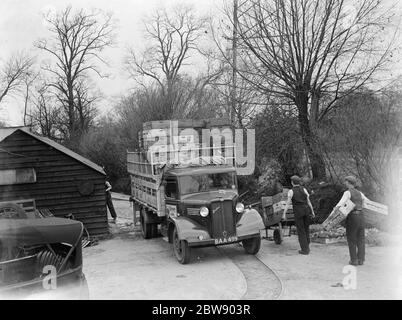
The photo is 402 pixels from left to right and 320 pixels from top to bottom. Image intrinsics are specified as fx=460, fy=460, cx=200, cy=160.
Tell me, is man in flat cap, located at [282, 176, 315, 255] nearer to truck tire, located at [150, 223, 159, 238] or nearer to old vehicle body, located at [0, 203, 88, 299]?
truck tire, located at [150, 223, 159, 238]

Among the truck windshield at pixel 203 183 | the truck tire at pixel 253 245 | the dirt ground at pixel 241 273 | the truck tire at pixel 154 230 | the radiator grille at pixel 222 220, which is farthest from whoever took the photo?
the truck tire at pixel 154 230

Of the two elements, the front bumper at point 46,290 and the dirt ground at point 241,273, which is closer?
the front bumper at point 46,290

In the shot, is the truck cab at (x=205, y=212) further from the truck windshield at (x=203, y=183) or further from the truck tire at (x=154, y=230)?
the truck tire at (x=154, y=230)

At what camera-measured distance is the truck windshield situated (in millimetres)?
9781

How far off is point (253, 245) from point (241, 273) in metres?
1.56

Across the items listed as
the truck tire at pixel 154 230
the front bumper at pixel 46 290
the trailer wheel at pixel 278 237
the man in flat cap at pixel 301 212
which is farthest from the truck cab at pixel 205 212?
the front bumper at pixel 46 290

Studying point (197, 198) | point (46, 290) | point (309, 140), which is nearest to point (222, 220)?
point (197, 198)

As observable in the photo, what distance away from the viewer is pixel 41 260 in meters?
4.17

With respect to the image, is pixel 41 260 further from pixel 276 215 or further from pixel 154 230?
pixel 154 230

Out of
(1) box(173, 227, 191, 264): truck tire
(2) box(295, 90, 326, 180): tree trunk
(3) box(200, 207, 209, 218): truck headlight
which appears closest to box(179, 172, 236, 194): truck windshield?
(3) box(200, 207, 209, 218): truck headlight

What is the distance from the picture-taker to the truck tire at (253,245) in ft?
31.3

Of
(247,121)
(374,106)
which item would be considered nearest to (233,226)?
(374,106)
